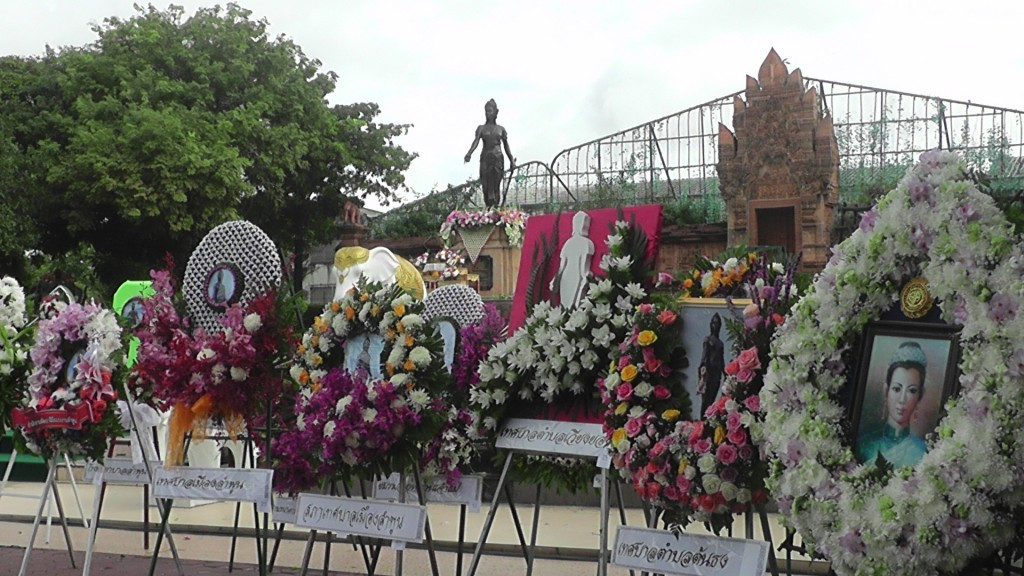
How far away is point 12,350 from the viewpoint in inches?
303

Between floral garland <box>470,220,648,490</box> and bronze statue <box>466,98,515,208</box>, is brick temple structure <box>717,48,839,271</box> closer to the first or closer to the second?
bronze statue <box>466,98,515,208</box>

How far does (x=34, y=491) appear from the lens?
1195 cm

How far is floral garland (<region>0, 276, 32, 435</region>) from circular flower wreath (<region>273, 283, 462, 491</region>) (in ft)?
8.40

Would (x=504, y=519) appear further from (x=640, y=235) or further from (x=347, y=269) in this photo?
(x=640, y=235)

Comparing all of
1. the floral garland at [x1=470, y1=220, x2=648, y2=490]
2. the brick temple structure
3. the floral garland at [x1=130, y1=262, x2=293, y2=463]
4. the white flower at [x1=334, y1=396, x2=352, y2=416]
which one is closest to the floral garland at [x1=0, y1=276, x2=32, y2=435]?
the floral garland at [x1=130, y1=262, x2=293, y2=463]

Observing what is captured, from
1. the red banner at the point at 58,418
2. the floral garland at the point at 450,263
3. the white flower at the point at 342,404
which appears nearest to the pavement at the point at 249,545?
the red banner at the point at 58,418

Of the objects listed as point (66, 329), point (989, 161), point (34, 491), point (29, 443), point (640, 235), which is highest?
point (989, 161)

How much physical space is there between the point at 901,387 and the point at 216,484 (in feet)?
12.8

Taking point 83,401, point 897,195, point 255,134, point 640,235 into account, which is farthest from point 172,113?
point 897,195

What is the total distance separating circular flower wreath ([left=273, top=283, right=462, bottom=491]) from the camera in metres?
5.64

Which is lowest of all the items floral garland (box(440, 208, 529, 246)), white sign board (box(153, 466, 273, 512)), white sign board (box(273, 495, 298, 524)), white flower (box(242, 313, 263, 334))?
white sign board (box(273, 495, 298, 524))

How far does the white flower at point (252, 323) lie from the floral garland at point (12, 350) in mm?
2466

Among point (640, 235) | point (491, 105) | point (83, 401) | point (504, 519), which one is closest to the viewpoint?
point (640, 235)

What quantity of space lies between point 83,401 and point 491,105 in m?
16.4
